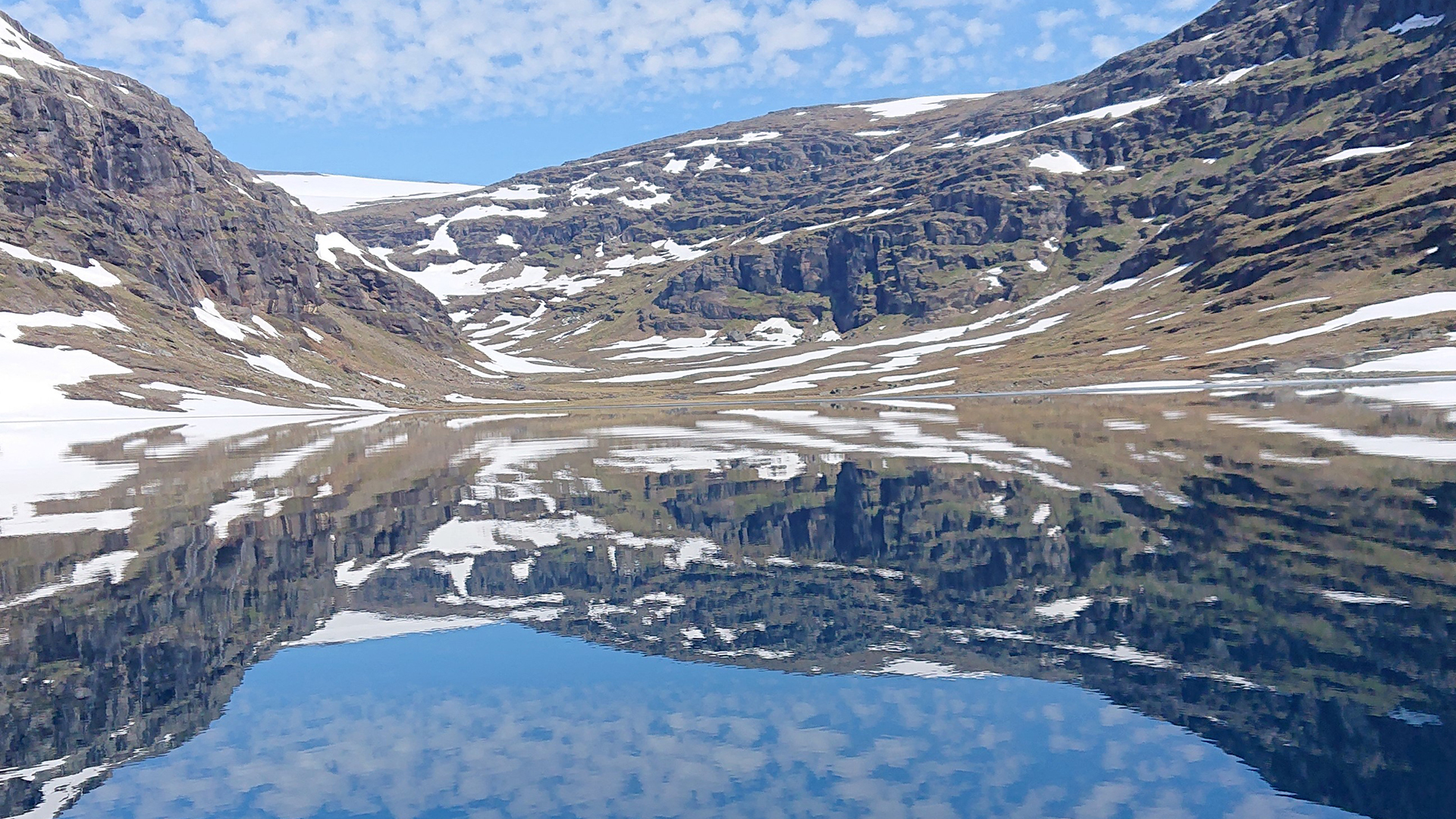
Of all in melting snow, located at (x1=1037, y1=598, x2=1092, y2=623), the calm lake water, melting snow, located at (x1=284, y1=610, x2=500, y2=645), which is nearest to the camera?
the calm lake water

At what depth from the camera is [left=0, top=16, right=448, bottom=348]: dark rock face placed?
451 ft

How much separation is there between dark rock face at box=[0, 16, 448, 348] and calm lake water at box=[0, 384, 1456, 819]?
12555 centimetres

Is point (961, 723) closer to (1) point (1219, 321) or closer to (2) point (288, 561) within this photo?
(2) point (288, 561)

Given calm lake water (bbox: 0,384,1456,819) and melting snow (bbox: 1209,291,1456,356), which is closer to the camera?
calm lake water (bbox: 0,384,1456,819)

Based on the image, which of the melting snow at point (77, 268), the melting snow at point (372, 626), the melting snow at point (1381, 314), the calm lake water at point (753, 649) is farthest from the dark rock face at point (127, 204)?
the melting snow at point (1381, 314)

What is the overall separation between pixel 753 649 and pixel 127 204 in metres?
172

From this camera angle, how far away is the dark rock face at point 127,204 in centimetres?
13750

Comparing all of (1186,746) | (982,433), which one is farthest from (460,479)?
(1186,746)

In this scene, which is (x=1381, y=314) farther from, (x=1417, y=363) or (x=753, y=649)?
(x=753, y=649)

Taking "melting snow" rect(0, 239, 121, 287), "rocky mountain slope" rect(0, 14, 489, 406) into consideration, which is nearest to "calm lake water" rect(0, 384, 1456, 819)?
"rocky mountain slope" rect(0, 14, 489, 406)

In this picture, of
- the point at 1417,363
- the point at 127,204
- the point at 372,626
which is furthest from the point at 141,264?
the point at 1417,363

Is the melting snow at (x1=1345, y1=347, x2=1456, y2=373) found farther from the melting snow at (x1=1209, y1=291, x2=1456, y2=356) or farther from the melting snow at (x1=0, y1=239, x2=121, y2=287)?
the melting snow at (x1=0, y1=239, x2=121, y2=287)

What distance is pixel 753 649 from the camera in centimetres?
1662

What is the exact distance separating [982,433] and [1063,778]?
50.1 m
